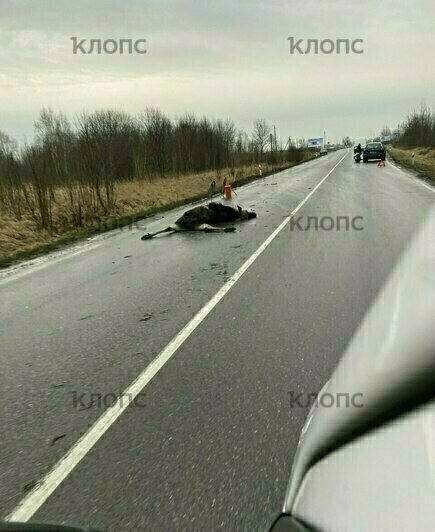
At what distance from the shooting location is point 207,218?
40.1ft

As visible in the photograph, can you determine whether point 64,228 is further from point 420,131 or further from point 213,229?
point 420,131

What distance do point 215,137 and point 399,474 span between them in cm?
4464

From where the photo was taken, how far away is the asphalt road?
2383mm

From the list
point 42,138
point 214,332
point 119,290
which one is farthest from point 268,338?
point 42,138

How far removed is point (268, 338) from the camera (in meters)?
4.40

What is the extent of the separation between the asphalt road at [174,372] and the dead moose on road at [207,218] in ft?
9.73

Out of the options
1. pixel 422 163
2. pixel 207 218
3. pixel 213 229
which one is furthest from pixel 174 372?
pixel 422 163

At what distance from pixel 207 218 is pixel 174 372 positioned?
28.5ft

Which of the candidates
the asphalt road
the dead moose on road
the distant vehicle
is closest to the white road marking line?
the asphalt road

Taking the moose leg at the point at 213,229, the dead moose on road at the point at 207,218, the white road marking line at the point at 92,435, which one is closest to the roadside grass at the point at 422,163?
the dead moose on road at the point at 207,218

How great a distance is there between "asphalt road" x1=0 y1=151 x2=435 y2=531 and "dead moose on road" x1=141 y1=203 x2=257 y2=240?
117 inches

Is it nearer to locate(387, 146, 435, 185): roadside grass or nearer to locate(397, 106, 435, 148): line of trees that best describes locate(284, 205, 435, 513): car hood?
locate(387, 146, 435, 185): roadside grass

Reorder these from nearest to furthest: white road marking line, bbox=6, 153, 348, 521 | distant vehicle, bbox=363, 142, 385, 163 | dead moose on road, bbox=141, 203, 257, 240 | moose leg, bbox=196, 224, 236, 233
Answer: white road marking line, bbox=6, 153, 348, 521, moose leg, bbox=196, 224, 236, 233, dead moose on road, bbox=141, 203, 257, 240, distant vehicle, bbox=363, 142, 385, 163

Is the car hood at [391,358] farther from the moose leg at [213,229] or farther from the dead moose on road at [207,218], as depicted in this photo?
the moose leg at [213,229]
